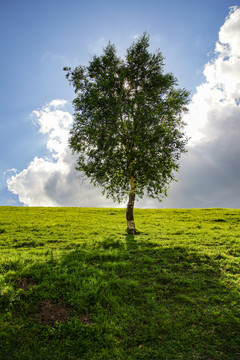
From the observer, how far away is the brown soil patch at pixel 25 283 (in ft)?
32.6

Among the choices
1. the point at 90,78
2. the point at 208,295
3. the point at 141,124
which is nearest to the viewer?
the point at 208,295

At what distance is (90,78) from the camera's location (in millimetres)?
26312

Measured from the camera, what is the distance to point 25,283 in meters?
10.2

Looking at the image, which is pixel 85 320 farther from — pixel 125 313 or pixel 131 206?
pixel 131 206

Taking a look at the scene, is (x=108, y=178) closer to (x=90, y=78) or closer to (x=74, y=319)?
(x=90, y=78)

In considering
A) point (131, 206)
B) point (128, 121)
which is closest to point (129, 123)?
point (128, 121)

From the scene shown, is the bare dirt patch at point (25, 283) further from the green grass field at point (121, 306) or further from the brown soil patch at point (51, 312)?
the brown soil patch at point (51, 312)

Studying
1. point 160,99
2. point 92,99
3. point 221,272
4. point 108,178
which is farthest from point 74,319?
point 160,99

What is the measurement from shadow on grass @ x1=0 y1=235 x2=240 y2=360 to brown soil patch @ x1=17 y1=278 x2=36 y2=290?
0.19 meters

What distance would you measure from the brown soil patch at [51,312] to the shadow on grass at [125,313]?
18 centimetres

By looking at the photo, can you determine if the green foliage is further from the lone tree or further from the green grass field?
the green grass field

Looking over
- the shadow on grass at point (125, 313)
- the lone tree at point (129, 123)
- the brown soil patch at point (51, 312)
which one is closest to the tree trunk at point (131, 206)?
the lone tree at point (129, 123)

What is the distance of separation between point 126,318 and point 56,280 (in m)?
4.09

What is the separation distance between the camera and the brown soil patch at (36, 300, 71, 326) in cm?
805
